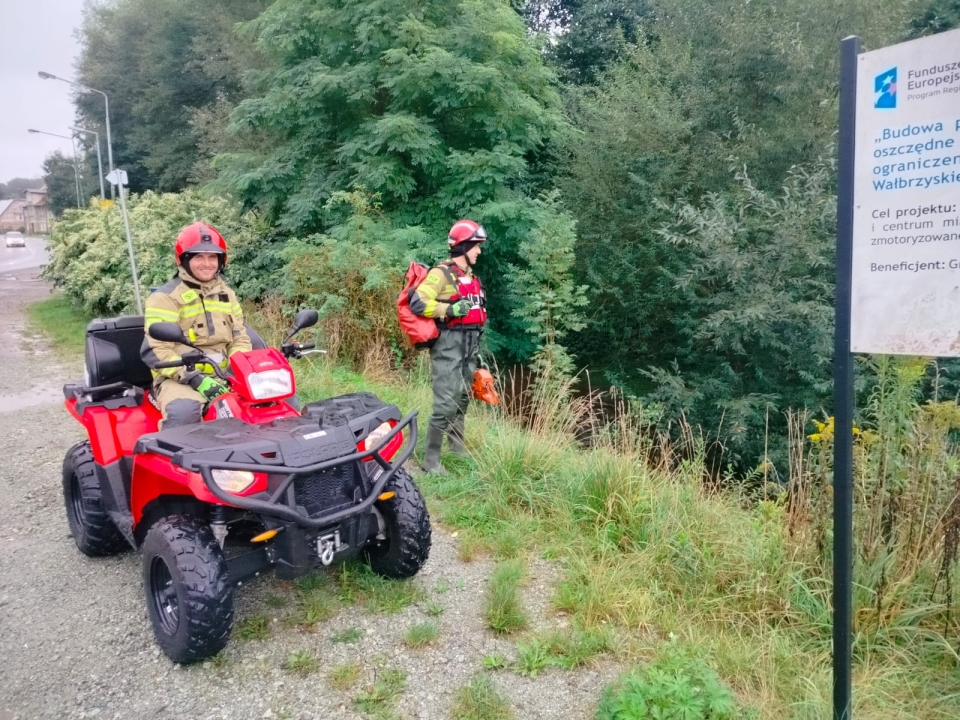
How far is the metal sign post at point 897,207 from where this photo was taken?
2.13 metres

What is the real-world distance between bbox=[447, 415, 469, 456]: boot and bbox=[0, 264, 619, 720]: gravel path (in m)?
1.21

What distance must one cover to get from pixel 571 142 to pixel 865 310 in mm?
12187

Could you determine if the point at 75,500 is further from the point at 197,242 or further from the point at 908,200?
the point at 908,200

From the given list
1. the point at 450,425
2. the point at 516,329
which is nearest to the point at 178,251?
the point at 450,425

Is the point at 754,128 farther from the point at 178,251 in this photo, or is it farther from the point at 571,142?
the point at 178,251

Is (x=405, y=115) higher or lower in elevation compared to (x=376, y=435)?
higher

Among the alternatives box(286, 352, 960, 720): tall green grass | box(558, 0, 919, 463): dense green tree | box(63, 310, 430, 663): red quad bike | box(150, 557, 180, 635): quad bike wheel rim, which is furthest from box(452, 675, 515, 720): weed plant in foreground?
box(558, 0, 919, 463): dense green tree

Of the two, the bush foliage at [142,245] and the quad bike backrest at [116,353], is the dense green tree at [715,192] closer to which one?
the bush foliage at [142,245]

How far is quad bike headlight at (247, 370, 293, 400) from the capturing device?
A: 132 inches

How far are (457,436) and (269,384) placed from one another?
99.2 inches

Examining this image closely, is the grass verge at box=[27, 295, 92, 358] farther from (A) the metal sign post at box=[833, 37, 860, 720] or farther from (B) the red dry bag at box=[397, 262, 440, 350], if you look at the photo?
(A) the metal sign post at box=[833, 37, 860, 720]

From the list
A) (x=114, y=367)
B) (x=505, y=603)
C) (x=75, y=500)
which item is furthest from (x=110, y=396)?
(x=505, y=603)

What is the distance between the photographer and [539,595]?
391 centimetres

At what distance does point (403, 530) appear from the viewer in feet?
12.1
